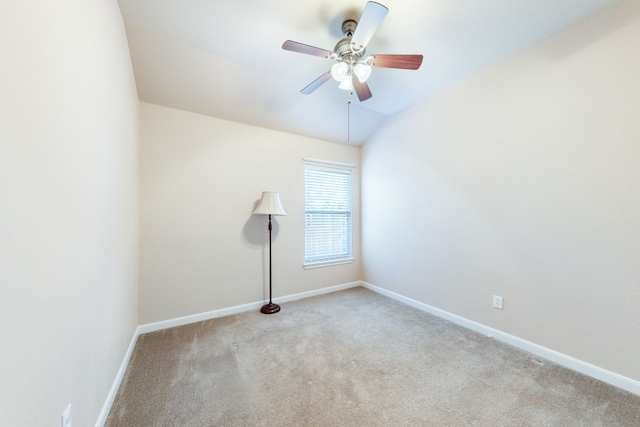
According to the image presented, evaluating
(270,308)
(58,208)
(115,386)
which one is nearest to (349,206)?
(270,308)

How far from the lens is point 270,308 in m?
3.02

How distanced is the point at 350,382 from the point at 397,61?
2.39 m

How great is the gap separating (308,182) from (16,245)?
3.04 meters

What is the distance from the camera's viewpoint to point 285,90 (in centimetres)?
274

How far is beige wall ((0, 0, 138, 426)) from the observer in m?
0.70

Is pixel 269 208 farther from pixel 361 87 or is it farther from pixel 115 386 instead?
pixel 115 386

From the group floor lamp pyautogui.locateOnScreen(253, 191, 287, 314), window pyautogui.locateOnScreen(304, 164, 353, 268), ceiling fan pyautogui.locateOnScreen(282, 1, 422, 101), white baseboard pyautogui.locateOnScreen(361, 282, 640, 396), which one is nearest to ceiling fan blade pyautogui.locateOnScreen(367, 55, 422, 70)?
ceiling fan pyautogui.locateOnScreen(282, 1, 422, 101)

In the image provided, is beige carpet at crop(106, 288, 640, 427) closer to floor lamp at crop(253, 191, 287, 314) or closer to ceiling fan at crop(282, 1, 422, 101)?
floor lamp at crop(253, 191, 287, 314)

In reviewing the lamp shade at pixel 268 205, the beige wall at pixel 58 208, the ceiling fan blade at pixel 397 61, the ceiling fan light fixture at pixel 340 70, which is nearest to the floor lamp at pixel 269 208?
the lamp shade at pixel 268 205

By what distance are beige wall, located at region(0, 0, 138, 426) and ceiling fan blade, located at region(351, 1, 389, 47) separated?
1.44m

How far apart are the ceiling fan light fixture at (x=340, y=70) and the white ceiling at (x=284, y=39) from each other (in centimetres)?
38

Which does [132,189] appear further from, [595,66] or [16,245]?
[595,66]

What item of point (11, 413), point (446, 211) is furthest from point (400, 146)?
A: point (11, 413)

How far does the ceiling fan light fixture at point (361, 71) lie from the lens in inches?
74.6
